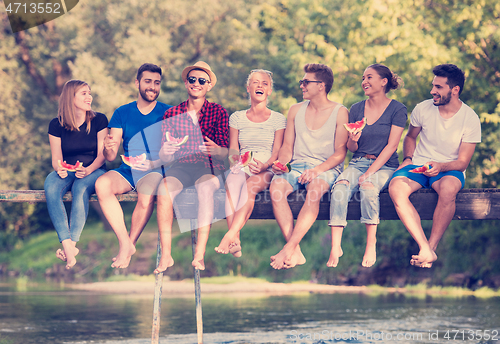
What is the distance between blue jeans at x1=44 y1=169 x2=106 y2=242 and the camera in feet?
23.3

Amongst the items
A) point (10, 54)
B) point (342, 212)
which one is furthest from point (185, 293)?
point (342, 212)

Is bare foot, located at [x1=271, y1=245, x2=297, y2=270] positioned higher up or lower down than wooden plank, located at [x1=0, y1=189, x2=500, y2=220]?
lower down

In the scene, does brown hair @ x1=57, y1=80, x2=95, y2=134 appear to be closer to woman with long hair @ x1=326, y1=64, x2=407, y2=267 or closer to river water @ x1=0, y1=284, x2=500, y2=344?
woman with long hair @ x1=326, y1=64, x2=407, y2=267

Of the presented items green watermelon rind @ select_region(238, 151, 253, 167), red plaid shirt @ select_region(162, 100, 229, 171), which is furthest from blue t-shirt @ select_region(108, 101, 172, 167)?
green watermelon rind @ select_region(238, 151, 253, 167)

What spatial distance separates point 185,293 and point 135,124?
44.3ft

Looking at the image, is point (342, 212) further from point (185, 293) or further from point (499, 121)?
point (185, 293)

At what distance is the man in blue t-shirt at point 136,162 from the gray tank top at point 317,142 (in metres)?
1.66

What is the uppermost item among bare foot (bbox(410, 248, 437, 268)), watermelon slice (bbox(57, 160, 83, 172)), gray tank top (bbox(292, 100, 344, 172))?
gray tank top (bbox(292, 100, 344, 172))

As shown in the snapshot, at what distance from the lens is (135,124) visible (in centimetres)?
736

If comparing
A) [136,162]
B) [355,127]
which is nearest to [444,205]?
[355,127]

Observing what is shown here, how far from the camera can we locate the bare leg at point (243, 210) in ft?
21.6

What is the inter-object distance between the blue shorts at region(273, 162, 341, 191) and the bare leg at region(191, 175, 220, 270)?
754 mm

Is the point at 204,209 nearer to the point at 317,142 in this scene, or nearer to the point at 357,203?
the point at 317,142

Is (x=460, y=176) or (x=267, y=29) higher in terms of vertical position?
(x=267, y=29)
